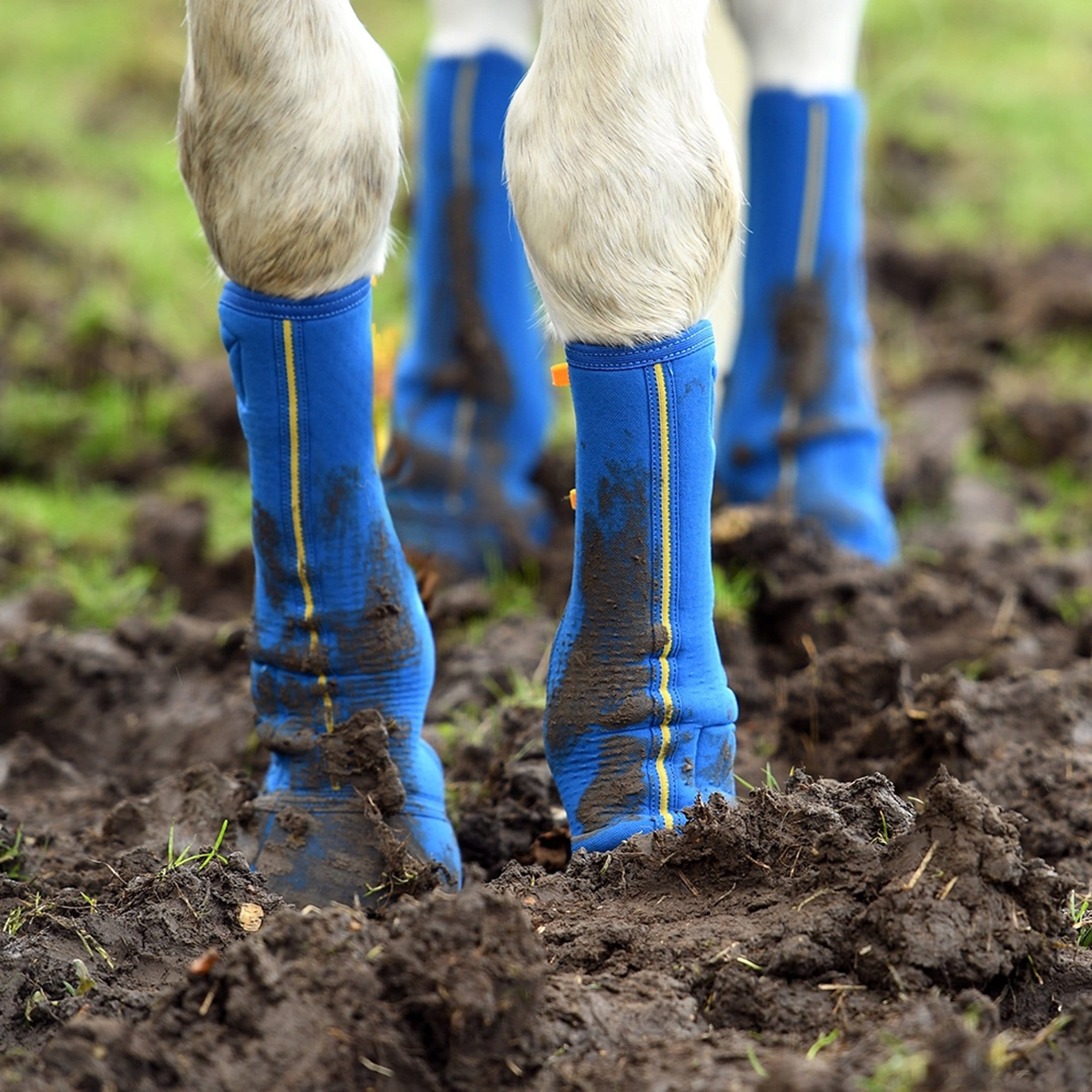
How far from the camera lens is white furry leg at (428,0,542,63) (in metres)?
3.15

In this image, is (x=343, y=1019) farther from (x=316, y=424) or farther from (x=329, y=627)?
(x=316, y=424)

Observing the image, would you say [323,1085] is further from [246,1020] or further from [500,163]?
[500,163]

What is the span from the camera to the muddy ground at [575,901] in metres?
1.34

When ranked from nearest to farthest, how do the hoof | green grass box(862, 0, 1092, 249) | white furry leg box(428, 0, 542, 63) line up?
1. the hoof
2. white furry leg box(428, 0, 542, 63)
3. green grass box(862, 0, 1092, 249)

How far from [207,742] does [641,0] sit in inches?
57.8

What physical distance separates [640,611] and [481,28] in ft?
6.17

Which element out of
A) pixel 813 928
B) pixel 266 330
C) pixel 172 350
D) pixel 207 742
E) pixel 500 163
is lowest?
pixel 207 742

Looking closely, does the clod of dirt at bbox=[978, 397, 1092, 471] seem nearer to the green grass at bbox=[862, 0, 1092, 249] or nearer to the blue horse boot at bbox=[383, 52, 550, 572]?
the blue horse boot at bbox=[383, 52, 550, 572]

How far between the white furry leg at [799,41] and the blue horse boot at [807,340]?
0.03m

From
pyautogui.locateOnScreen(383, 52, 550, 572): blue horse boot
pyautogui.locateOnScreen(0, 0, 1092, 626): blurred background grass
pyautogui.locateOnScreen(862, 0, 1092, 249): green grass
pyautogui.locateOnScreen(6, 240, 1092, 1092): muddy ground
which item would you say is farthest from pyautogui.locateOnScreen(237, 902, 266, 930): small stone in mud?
pyautogui.locateOnScreen(862, 0, 1092, 249): green grass

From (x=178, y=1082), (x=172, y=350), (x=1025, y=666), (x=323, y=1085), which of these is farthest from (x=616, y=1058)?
(x=172, y=350)

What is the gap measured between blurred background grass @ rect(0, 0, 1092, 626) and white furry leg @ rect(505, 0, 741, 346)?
2.23 ft

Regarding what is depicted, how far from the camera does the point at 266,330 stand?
1.81m

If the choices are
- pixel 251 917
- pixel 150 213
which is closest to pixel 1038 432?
pixel 251 917
